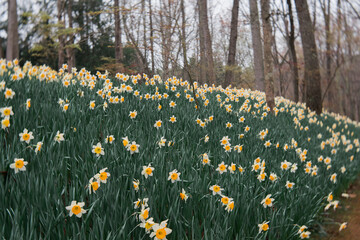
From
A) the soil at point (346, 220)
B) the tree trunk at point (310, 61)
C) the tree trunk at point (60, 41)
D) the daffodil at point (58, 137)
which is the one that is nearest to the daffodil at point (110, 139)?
the daffodil at point (58, 137)

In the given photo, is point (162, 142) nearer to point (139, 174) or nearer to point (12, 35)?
point (139, 174)

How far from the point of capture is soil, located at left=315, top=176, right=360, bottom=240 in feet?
9.15

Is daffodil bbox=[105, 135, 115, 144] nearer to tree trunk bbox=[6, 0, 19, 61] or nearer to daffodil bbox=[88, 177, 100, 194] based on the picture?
daffodil bbox=[88, 177, 100, 194]

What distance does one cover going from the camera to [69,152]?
226 cm

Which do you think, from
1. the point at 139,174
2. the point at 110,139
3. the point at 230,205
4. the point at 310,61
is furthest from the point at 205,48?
the point at 230,205

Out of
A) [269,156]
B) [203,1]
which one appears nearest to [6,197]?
[269,156]

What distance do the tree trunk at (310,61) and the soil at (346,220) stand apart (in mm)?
4100

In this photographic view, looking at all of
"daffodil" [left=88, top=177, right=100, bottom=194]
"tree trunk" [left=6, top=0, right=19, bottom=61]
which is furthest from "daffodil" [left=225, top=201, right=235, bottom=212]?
"tree trunk" [left=6, top=0, right=19, bottom=61]

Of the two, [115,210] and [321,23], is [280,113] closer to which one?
[115,210]

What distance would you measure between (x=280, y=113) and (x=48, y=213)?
5488 mm

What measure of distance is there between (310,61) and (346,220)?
5.71 m

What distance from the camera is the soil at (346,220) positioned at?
2.79 meters

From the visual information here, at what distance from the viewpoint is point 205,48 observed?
33.6 feet

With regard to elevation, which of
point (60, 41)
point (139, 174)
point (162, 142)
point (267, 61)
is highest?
point (60, 41)
